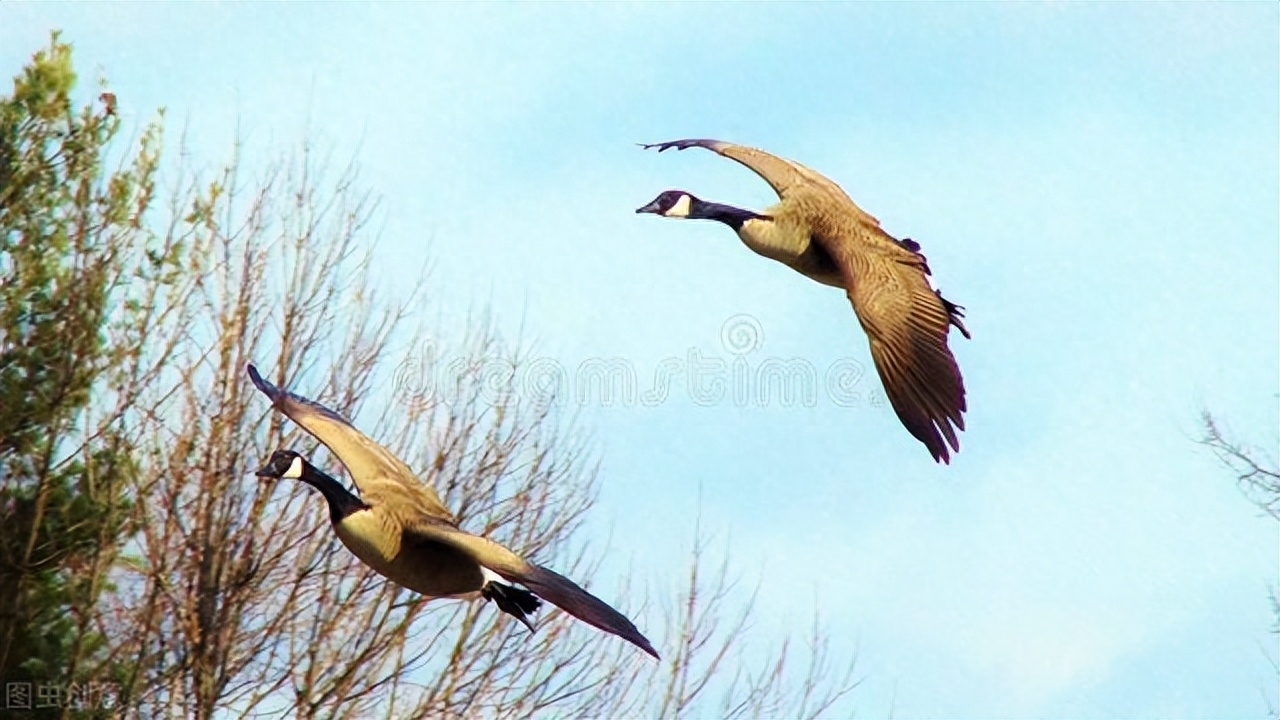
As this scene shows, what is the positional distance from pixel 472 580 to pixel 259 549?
240 inches

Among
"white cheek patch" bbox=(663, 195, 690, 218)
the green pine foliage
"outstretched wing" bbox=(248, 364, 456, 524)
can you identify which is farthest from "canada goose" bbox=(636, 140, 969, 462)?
the green pine foliage

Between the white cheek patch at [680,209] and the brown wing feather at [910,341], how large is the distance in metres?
1.07

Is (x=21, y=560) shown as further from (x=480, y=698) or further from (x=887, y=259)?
(x=887, y=259)

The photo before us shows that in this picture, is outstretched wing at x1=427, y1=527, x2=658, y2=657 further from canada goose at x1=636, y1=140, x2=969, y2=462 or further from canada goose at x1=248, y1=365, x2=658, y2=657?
canada goose at x1=636, y1=140, x2=969, y2=462

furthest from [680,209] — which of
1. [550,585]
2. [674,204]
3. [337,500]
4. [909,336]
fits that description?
[550,585]

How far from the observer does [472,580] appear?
6.76 m

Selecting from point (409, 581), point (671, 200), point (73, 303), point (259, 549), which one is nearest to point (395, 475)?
point (409, 581)

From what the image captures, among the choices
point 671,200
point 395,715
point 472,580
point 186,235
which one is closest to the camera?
point 472,580

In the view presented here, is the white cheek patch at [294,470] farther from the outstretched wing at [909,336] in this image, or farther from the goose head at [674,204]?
the outstretched wing at [909,336]

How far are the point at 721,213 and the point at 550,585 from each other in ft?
6.99

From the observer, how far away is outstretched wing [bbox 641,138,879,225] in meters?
7.44

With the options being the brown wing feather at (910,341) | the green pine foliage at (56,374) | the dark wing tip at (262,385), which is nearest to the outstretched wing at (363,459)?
the dark wing tip at (262,385)

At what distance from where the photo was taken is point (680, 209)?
26.5 feet

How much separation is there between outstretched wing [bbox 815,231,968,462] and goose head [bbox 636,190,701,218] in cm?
95
